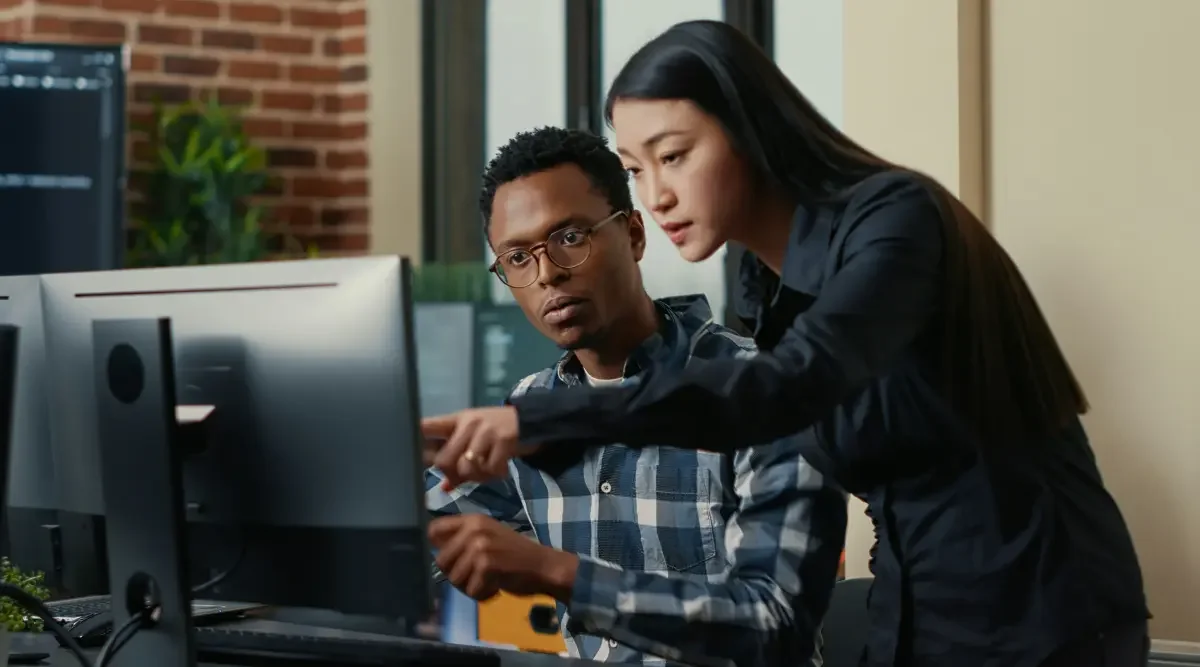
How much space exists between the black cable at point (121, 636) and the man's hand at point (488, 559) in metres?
0.25

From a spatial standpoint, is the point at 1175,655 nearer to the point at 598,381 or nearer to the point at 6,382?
the point at 598,381

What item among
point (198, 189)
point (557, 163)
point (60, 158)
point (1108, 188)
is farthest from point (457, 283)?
point (557, 163)

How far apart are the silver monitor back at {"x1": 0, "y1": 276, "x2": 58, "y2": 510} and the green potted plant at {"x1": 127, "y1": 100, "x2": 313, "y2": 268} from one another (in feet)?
8.60

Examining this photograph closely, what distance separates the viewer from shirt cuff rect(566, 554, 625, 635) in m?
1.30

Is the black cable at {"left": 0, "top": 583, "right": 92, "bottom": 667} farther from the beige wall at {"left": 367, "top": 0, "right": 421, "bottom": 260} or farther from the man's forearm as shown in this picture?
the beige wall at {"left": 367, "top": 0, "right": 421, "bottom": 260}

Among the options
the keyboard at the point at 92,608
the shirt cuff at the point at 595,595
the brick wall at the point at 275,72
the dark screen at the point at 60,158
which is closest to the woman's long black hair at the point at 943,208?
the shirt cuff at the point at 595,595

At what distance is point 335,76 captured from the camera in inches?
175

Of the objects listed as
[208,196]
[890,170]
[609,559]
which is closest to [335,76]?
[208,196]

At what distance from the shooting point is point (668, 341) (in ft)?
5.49

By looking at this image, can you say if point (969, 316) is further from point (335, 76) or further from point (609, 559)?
point (335, 76)

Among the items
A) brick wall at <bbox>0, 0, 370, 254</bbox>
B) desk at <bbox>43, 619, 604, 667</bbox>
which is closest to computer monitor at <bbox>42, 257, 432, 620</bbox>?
desk at <bbox>43, 619, 604, 667</bbox>

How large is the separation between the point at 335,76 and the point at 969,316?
3478mm

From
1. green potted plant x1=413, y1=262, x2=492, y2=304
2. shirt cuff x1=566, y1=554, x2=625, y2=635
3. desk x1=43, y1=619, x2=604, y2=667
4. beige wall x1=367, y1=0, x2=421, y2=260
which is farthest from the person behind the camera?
beige wall x1=367, y1=0, x2=421, y2=260

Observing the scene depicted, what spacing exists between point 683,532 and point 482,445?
54 centimetres
